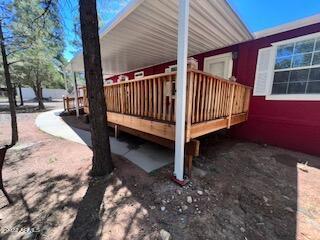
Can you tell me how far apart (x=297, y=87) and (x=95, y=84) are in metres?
5.26

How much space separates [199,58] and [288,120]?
149 inches

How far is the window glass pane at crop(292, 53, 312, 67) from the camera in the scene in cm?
420

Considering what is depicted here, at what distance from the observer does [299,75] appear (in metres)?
4.39

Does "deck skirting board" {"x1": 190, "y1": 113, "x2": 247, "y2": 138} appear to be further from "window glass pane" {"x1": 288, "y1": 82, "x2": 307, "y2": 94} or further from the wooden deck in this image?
"window glass pane" {"x1": 288, "y1": 82, "x2": 307, "y2": 94}

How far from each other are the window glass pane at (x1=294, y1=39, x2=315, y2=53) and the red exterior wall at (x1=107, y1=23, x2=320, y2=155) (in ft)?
0.75

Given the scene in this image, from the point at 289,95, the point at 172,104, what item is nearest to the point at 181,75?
the point at 172,104

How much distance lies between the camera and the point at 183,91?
2486 mm

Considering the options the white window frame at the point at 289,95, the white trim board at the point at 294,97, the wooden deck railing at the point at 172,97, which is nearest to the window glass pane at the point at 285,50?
the white window frame at the point at 289,95

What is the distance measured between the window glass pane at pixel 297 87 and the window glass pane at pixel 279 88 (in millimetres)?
117

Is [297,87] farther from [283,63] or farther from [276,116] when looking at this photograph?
[276,116]

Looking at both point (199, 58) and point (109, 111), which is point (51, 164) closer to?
point (109, 111)

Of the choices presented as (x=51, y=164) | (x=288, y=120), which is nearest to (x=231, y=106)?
(x=288, y=120)

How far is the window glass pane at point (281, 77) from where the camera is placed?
4.59 meters

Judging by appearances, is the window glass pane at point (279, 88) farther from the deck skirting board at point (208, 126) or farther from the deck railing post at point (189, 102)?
the deck railing post at point (189, 102)
